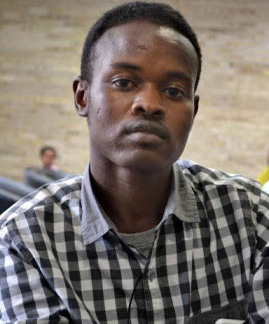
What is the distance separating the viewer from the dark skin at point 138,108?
938mm

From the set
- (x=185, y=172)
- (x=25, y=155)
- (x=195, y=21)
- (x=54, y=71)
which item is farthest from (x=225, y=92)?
(x=185, y=172)

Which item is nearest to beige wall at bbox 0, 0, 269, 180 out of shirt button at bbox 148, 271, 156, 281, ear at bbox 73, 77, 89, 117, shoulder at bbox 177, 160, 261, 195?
shoulder at bbox 177, 160, 261, 195

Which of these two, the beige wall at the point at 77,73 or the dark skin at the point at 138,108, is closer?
the dark skin at the point at 138,108

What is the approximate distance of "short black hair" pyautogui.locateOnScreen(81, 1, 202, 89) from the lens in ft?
3.32

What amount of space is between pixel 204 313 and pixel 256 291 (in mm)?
103

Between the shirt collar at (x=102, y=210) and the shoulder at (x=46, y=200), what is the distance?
0.08 ft

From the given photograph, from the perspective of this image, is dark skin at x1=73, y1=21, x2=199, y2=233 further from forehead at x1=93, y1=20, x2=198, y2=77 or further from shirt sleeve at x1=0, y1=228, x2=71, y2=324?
shirt sleeve at x1=0, y1=228, x2=71, y2=324

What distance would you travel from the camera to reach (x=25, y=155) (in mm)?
7340

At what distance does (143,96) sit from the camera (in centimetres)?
94

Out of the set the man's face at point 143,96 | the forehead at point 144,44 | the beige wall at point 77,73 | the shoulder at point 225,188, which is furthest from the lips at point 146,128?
the beige wall at point 77,73

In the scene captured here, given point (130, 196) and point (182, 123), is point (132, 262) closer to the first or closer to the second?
point (130, 196)

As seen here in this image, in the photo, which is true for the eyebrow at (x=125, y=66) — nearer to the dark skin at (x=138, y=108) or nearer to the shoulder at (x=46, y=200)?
the dark skin at (x=138, y=108)

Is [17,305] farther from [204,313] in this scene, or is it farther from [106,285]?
[204,313]

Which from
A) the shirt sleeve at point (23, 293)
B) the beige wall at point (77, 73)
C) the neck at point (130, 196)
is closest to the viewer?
the shirt sleeve at point (23, 293)
